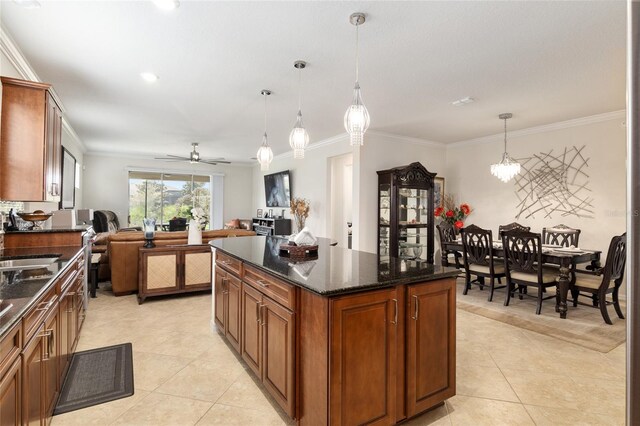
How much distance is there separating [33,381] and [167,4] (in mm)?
2300

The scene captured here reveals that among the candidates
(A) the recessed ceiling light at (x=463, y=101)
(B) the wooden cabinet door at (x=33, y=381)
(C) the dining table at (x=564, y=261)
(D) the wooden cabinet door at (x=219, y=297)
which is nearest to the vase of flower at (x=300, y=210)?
(A) the recessed ceiling light at (x=463, y=101)

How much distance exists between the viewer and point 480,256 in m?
4.61

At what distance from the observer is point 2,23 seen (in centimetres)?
255

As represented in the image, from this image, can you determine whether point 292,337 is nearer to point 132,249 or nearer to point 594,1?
point 594,1

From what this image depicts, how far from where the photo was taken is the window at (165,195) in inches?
355

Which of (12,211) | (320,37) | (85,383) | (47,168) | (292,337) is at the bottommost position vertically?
(85,383)

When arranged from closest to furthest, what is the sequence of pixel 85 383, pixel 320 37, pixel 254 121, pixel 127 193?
pixel 85 383 < pixel 320 37 < pixel 254 121 < pixel 127 193

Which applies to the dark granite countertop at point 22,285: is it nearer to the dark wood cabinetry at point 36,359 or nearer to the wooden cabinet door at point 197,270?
the dark wood cabinetry at point 36,359

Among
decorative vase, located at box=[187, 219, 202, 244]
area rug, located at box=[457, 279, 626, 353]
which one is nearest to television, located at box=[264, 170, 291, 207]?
decorative vase, located at box=[187, 219, 202, 244]

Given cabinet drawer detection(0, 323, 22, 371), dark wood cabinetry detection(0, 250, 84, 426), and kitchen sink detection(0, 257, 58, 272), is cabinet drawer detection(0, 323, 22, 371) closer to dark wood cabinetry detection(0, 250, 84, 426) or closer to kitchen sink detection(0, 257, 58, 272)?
dark wood cabinetry detection(0, 250, 84, 426)

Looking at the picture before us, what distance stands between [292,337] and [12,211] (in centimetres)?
306

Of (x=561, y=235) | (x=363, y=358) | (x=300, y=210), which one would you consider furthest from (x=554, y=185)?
(x=363, y=358)

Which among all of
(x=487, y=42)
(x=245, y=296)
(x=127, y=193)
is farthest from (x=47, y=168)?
(x=127, y=193)

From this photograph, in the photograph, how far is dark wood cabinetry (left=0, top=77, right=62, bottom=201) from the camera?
262cm
